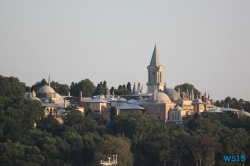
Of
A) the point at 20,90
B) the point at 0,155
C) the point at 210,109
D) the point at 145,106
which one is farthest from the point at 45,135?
the point at 210,109

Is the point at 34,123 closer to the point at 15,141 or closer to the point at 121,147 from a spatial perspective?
the point at 15,141

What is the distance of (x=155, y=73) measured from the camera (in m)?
98.9

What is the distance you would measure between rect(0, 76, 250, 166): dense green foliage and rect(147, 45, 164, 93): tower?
62.4ft

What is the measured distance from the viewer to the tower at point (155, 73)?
98562 millimetres

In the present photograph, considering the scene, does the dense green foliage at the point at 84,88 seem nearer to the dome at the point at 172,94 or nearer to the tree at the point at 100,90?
the tree at the point at 100,90

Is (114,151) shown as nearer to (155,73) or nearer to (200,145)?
(200,145)

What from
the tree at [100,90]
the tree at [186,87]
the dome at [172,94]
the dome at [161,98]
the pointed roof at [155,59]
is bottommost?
the dome at [161,98]

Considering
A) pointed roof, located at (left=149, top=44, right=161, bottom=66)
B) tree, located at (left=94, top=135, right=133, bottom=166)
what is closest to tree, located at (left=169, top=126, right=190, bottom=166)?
tree, located at (left=94, top=135, right=133, bottom=166)

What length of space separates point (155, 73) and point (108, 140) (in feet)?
105

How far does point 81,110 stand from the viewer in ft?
285

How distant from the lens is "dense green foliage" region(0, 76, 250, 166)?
65.1 metres

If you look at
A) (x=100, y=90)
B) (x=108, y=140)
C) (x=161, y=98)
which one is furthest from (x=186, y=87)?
(x=108, y=140)

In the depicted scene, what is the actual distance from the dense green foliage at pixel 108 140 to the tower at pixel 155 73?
1901 cm

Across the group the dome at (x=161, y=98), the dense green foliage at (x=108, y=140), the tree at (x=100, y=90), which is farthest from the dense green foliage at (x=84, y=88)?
the dense green foliage at (x=108, y=140)
